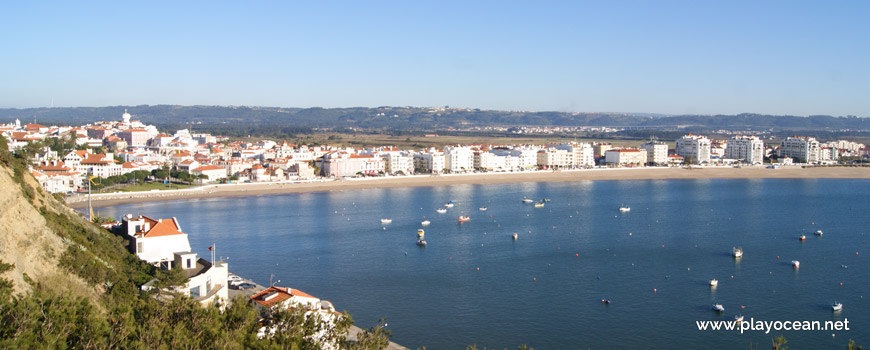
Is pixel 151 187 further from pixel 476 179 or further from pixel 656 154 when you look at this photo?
pixel 656 154

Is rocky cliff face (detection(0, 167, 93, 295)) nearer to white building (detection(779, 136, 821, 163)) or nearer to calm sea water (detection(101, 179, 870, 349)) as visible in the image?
calm sea water (detection(101, 179, 870, 349))

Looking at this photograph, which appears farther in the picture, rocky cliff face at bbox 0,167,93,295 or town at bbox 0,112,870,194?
town at bbox 0,112,870,194

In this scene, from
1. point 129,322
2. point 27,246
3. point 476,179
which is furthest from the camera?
point 476,179

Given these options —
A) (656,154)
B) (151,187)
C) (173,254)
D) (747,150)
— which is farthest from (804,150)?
(173,254)

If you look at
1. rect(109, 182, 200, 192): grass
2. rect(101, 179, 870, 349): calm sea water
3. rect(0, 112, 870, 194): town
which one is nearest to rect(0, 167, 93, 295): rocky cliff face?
rect(101, 179, 870, 349): calm sea water

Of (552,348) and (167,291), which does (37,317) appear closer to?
(167,291)

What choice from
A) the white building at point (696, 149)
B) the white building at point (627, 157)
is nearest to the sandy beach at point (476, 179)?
the white building at point (627, 157)

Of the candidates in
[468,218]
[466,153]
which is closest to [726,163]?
[466,153]
